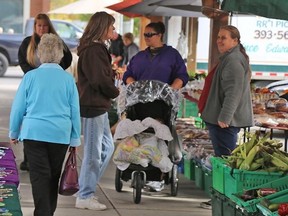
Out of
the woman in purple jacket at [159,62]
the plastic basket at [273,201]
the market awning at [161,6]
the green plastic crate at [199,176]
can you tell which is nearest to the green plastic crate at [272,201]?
the plastic basket at [273,201]

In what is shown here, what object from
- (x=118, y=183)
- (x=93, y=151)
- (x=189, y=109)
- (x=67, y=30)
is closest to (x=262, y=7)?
(x=93, y=151)

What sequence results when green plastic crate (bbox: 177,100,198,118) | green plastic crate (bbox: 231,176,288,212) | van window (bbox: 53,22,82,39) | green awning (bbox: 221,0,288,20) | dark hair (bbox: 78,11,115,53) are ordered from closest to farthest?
green awning (bbox: 221,0,288,20) < green plastic crate (bbox: 231,176,288,212) < dark hair (bbox: 78,11,115,53) < green plastic crate (bbox: 177,100,198,118) < van window (bbox: 53,22,82,39)

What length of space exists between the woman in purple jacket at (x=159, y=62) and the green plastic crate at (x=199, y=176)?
112 cm

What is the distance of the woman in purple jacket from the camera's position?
10.3 metres

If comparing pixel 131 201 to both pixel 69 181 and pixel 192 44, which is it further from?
pixel 192 44

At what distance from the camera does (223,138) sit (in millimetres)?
9477

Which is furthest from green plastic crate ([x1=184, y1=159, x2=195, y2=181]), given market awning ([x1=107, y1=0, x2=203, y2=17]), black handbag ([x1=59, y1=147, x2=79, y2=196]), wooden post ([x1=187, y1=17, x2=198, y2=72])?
wooden post ([x1=187, y1=17, x2=198, y2=72])

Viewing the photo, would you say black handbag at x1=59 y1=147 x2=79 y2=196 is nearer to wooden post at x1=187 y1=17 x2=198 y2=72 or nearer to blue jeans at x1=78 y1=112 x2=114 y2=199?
blue jeans at x1=78 y1=112 x2=114 y2=199

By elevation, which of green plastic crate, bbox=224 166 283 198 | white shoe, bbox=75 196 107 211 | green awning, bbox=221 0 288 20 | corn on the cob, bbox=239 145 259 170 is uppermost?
green awning, bbox=221 0 288 20

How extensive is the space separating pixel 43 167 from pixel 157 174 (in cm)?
260

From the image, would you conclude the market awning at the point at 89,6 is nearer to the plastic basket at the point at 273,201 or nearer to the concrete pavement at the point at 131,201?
the concrete pavement at the point at 131,201

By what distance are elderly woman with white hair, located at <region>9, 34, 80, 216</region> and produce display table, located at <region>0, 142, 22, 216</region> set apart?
9.7 inches

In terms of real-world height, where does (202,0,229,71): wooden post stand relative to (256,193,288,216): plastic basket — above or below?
above

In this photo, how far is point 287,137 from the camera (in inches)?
462
